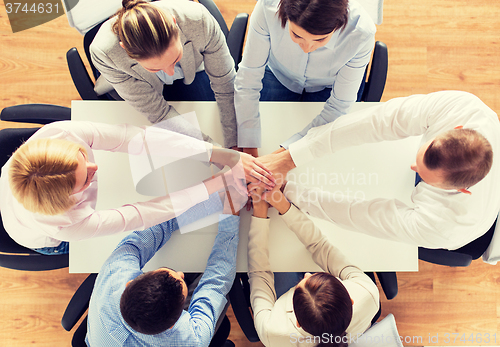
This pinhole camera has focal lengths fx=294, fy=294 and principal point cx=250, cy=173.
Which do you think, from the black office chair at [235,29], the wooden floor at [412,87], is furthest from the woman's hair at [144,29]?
the wooden floor at [412,87]

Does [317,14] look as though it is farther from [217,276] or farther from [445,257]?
[445,257]

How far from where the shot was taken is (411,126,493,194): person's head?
87cm

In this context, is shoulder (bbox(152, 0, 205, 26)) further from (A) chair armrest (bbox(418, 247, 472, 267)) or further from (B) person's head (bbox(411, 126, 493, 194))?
(A) chair armrest (bbox(418, 247, 472, 267))

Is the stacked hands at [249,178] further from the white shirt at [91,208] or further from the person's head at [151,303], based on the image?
the person's head at [151,303]

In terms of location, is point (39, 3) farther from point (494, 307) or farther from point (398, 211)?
point (494, 307)

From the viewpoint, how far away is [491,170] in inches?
37.6

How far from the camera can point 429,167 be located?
3.08ft

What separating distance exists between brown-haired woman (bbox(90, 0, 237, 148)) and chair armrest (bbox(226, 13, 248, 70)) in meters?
0.11

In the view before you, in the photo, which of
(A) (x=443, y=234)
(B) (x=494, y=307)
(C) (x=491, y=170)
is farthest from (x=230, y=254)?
(B) (x=494, y=307)

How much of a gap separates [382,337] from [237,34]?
1454mm

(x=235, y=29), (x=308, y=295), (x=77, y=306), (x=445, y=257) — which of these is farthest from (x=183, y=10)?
(x=445, y=257)

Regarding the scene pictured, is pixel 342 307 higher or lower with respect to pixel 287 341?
higher

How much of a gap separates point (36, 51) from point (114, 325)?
1.79 metres

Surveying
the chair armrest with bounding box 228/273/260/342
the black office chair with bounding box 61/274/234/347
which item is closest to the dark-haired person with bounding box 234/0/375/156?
the chair armrest with bounding box 228/273/260/342
